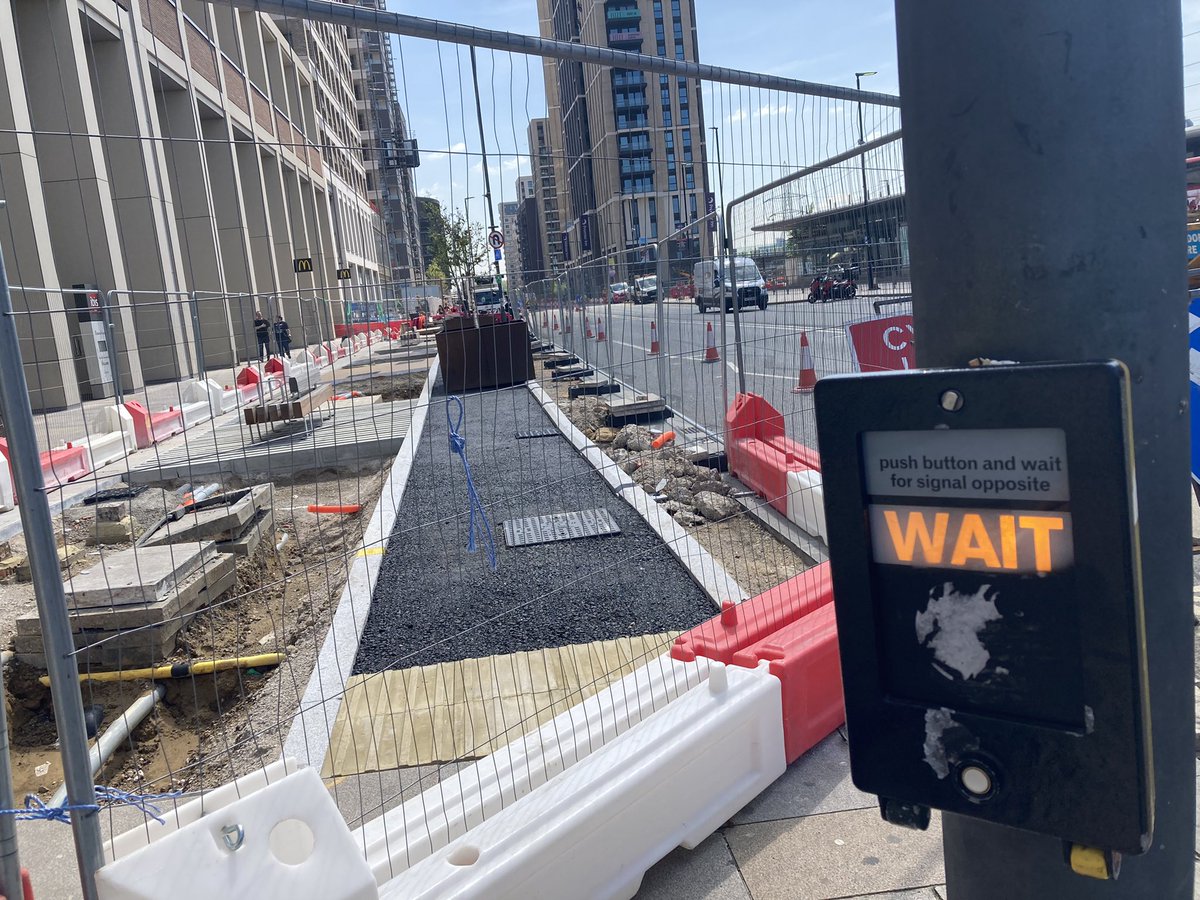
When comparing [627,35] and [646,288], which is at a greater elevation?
[627,35]

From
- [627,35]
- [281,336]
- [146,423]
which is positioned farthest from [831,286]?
[627,35]

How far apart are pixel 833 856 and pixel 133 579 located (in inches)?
167

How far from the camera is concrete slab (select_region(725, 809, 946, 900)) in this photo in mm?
2672

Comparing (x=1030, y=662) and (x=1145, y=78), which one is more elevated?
(x=1145, y=78)

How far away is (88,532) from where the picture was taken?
27.4 feet

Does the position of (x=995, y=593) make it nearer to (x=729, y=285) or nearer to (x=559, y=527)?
(x=559, y=527)

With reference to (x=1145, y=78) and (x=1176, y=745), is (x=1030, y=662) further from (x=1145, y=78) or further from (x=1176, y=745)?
(x=1145, y=78)

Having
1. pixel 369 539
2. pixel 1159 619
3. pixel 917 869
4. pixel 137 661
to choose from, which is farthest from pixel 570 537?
pixel 1159 619

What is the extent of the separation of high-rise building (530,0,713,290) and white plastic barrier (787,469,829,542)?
1.67 meters

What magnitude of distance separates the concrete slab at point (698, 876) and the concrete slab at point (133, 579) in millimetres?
3034

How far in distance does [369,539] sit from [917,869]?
16.5 ft

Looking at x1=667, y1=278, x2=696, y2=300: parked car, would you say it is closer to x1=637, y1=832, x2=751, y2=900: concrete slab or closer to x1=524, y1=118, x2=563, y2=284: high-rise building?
x1=524, y1=118, x2=563, y2=284: high-rise building

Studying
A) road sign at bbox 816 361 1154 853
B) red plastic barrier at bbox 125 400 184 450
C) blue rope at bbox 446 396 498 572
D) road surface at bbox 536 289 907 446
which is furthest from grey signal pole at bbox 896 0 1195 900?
red plastic barrier at bbox 125 400 184 450

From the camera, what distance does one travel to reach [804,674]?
10.8 ft
